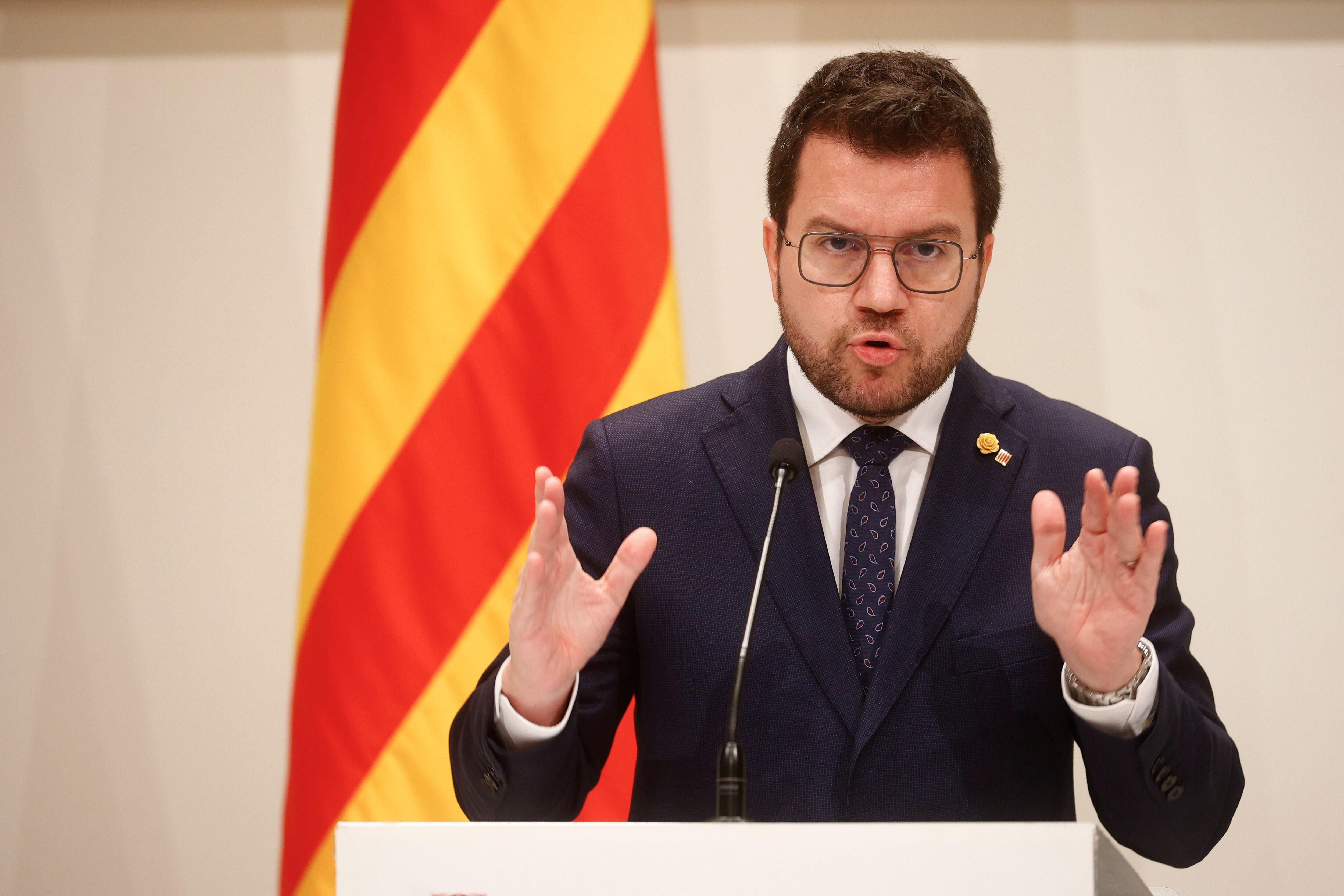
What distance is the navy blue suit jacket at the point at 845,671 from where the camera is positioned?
54.8 inches

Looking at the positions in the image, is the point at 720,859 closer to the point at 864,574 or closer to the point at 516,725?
the point at 516,725

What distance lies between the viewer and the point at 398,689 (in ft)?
6.89

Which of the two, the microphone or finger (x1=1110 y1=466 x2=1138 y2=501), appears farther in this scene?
finger (x1=1110 y1=466 x2=1138 y2=501)

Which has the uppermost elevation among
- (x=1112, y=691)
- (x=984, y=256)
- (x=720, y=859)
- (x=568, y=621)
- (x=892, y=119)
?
(x=892, y=119)

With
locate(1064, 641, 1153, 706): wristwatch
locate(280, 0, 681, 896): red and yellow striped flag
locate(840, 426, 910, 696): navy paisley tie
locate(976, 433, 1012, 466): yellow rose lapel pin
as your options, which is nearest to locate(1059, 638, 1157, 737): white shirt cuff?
locate(1064, 641, 1153, 706): wristwatch

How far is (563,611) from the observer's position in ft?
4.24

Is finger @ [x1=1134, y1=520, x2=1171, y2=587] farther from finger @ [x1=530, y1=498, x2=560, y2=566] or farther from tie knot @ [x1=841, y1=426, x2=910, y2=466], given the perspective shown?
finger @ [x1=530, y1=498, x2=560, y2=566]

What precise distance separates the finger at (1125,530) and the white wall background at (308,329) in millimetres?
1476

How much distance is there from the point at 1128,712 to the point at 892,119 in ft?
2.78

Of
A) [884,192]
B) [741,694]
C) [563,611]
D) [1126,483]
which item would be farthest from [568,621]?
[884,192]

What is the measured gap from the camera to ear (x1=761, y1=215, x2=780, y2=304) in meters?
1.71

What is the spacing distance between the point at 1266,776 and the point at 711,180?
191 cm

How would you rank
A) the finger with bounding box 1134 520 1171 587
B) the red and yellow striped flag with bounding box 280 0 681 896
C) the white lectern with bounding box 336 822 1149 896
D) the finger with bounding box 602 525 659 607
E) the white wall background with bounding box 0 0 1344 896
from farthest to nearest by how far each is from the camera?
the white wall background with bounding box 0 0 1344 896, the red and yellow striped flag with bounding box 280 0 681 896, the finger with bounding box 602 525 659 607, the finger with bounding box 1134 520 1171 587, the white lectern with bounding box 336 822 1149 896

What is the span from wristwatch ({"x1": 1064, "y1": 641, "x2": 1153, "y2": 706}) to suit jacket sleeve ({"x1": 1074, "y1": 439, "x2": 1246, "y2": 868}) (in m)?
0.02
